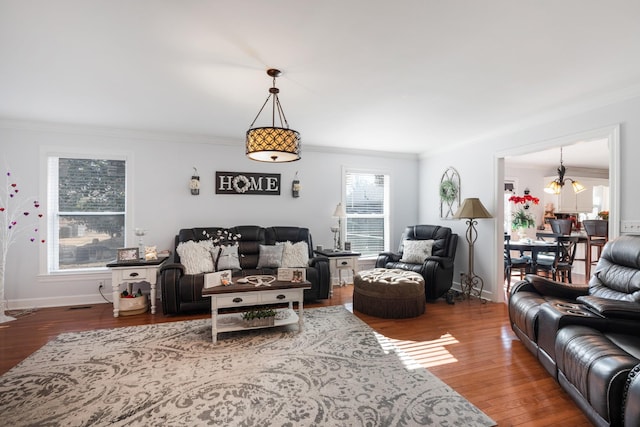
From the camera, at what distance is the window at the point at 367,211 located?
5832mm

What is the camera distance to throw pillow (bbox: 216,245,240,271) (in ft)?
14.0

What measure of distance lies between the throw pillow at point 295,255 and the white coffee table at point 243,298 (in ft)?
3.73

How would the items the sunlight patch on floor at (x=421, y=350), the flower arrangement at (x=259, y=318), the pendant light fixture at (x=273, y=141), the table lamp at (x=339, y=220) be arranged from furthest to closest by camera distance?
the table lamp at (x=339, y=220)
the flower arrangement at (x=259, y=318)
the sunlight patch on floor at (x=421, y=350)
the pendant light fixture at (x=273, y=141)

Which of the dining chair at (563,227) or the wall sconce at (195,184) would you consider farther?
the dining chair at (563,227)

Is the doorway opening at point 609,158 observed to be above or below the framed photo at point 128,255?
above

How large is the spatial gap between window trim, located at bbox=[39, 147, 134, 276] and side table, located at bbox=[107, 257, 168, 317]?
83 cm

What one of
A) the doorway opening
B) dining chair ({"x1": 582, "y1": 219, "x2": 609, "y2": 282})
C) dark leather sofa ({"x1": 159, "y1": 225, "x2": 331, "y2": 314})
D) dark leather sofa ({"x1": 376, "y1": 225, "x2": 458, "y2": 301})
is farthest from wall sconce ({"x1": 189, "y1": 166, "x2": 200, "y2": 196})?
dining chair ({"x1": 582, "y1": 219, "x2": 609, "y2": 282})

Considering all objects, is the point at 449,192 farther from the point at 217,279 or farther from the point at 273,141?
the point at 217,279

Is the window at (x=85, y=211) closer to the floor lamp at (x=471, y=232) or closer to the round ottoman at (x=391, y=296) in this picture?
the round ottoman at (x=391, y=296)

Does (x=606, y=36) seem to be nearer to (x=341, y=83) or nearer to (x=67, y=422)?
(x=341, y=83)

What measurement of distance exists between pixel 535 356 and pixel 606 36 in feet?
8.44

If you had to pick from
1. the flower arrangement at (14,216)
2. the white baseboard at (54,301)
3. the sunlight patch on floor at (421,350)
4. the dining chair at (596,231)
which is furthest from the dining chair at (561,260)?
the flower arrangement at (14,216)

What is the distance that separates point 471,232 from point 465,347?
90.5 inches

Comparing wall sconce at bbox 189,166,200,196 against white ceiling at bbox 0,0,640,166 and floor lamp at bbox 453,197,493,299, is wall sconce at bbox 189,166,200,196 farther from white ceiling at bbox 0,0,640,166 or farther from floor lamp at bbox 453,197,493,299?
floor lamp at bbox 453,197,493,299
